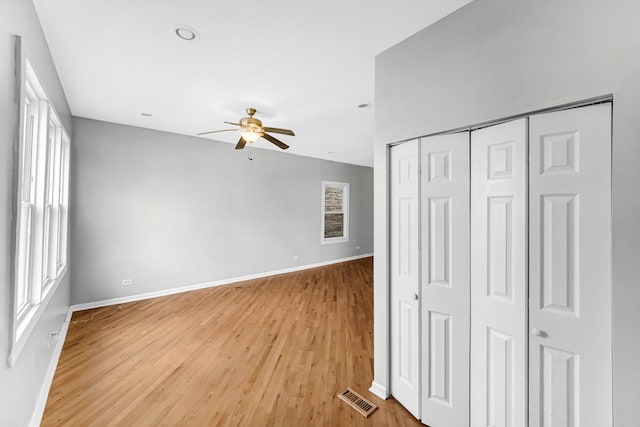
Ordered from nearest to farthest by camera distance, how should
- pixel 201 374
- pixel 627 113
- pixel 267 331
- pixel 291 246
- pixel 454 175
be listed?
pixel 627 113 < pixel 454 175 < pixel 201 374 < pixel 267 331 < pixel 291 246

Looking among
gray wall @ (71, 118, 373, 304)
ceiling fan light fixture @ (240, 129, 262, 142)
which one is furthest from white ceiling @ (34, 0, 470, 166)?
gray wall @ (71, 118, 373, 304)

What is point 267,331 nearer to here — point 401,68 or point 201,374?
point 201,374

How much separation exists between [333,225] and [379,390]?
538 cm

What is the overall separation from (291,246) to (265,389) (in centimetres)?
415

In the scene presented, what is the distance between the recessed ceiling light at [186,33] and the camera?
1877mm

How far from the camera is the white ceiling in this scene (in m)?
1.69

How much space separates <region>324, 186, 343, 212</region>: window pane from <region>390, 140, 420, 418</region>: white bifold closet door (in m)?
5.13

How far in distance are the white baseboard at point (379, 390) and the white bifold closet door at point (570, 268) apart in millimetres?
998

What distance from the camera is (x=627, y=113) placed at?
1.04 metres

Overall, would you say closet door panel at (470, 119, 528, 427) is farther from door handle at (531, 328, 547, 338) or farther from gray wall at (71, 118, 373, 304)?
gray wall at (71, 118, 373, 304)

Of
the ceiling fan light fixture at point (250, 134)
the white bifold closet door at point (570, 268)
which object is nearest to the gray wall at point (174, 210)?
the ceiling fan light fixture at point (250, 134)

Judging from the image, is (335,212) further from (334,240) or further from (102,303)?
(102,303)

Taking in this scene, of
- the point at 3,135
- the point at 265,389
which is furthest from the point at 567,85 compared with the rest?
the point at 265,389

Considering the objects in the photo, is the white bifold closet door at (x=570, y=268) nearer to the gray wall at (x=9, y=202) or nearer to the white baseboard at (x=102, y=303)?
the white baseboard at (x=102, y=303)
